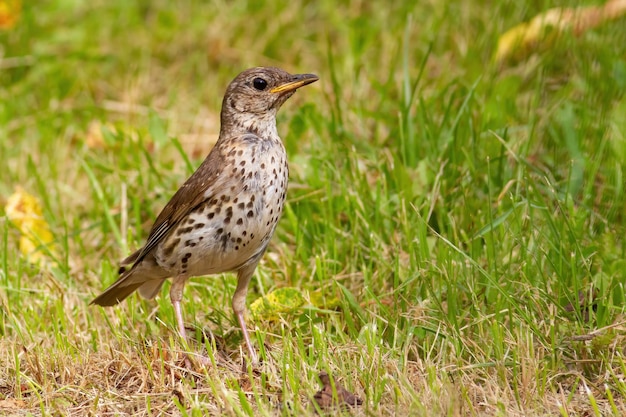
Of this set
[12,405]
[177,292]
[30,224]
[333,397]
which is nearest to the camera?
[333,397]

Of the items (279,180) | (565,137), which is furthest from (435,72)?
(279,180)

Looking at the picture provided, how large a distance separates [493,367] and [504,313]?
1.35 feet

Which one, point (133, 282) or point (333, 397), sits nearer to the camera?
point (333, 397)

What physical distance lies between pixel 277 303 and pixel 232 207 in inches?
28.7

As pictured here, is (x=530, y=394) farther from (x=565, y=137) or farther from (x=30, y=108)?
(x=30, y=108)

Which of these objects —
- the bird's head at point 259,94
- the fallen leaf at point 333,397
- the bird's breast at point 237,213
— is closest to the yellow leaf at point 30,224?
the bird's breast at point 237,213

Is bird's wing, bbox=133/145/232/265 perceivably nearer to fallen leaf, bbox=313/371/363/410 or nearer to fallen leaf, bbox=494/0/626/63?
fallen leaf, bbox=313/371/363/410

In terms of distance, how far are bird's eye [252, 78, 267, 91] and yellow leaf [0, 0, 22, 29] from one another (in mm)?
4113

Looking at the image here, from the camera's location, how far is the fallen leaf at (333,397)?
4.25 meters

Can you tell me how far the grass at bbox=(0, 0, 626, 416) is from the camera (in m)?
4.55

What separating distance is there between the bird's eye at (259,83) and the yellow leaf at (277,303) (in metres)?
1.07

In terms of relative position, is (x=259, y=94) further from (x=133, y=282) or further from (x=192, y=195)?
(x=133, y=282)

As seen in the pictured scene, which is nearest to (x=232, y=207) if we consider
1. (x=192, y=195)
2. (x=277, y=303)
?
(x=192, y=195)

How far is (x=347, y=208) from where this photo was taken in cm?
604
